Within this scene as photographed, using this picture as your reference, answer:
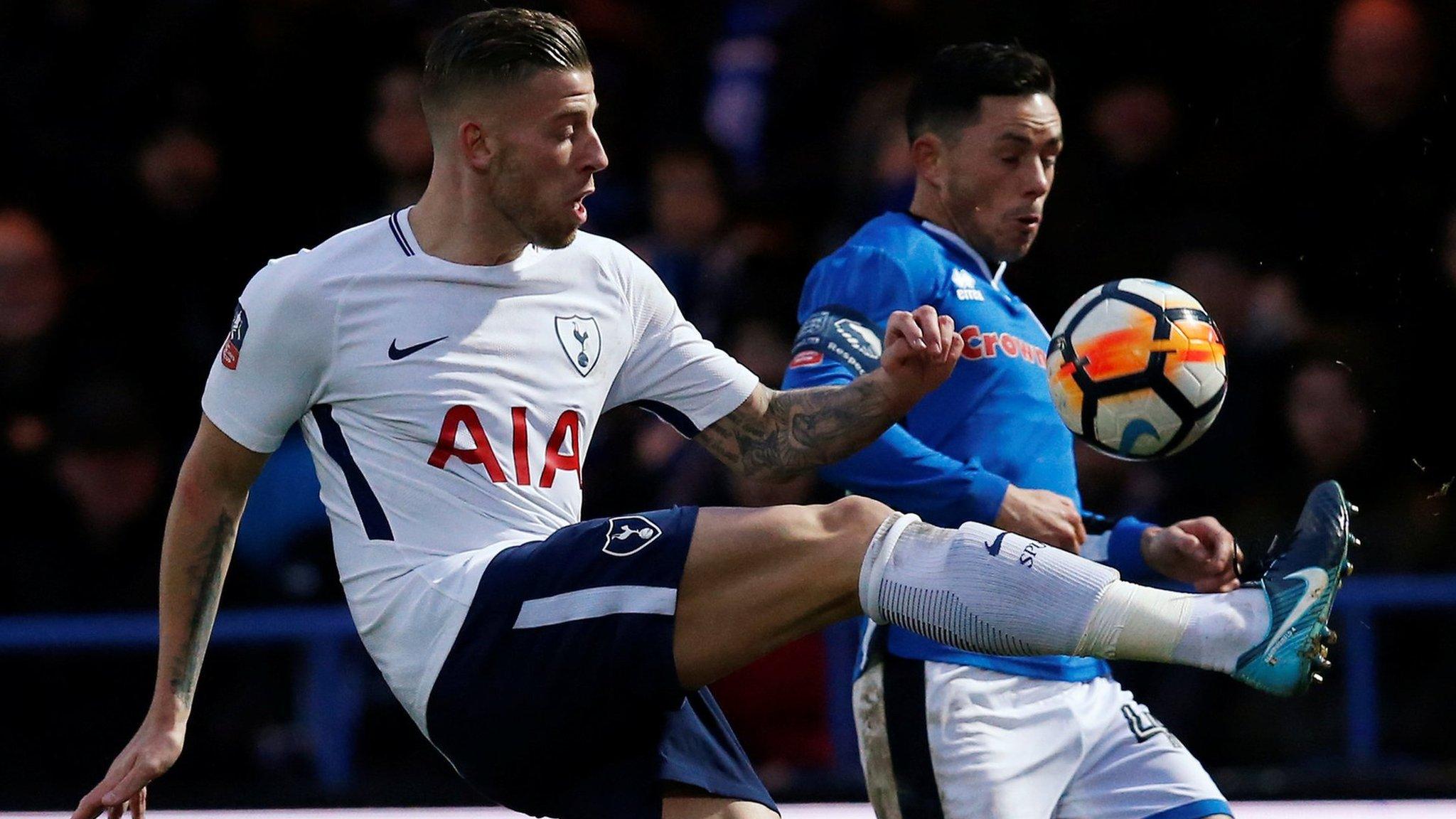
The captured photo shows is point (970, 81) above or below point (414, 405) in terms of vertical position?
above

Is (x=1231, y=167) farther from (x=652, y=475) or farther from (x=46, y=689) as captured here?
(x=46, y=689)

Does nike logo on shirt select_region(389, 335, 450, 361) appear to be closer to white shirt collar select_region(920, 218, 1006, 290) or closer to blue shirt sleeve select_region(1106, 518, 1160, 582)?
white shirt collar select_region(920, 218, 1006, 290)

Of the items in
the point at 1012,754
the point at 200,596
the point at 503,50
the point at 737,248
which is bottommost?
the point at 737,248

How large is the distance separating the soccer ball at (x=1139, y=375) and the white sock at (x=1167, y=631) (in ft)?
2.64

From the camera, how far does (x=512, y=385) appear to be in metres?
3.28

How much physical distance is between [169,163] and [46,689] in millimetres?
2192

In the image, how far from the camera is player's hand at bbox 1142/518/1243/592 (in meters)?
3.80

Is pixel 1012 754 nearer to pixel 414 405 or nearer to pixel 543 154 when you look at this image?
pixel 414 405

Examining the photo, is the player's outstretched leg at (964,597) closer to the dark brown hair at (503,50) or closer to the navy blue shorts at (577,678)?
the navy blue shorts at (577,678)

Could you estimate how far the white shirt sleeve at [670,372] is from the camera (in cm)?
354

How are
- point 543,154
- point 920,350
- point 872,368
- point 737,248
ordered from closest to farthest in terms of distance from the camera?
point 920,350 → point 543,154 → point 872,368 → point 737,248

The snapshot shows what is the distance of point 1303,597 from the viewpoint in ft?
9.24

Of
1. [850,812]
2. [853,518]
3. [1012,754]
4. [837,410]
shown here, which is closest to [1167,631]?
[853,518]

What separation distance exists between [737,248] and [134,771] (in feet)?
13.9
